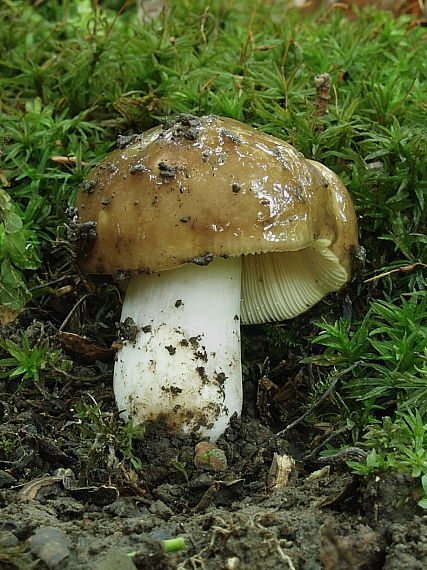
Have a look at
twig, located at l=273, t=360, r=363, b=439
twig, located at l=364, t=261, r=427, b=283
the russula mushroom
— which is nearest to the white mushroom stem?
the russula mushroom

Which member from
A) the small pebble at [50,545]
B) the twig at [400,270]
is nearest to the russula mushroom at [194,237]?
the twig at [400,270]

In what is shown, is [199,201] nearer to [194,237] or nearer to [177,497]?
[194,237]

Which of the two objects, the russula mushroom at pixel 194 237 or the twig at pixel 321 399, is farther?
the twig at pixel 321 399

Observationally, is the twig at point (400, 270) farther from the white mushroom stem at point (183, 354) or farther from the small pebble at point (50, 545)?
the small pebble at point (50, 545)

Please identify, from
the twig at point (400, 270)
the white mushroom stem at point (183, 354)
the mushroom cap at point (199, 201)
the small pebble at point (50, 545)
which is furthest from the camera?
the twig at point (400, 270)

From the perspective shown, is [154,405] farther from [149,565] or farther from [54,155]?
[54,155]

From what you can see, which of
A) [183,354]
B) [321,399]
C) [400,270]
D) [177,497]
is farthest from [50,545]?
[400,270]

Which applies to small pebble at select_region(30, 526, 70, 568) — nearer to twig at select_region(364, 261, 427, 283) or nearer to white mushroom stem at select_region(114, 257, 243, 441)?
white mushroom stem at select_region(114, 257, 243, 441)
